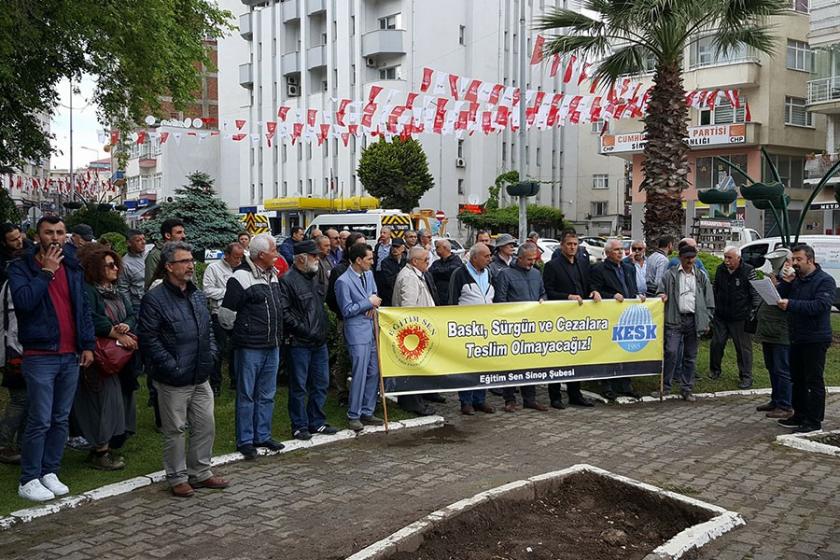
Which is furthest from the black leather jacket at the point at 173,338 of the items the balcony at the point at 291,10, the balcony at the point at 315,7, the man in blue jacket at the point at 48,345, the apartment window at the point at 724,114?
the balcony at the point at 291,10

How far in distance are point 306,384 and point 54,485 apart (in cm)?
267

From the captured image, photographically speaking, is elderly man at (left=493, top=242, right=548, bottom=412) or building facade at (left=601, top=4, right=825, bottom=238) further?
building facade at (left=601, top=4, right=825, bottom=238)

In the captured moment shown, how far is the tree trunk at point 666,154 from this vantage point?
55.6 ft

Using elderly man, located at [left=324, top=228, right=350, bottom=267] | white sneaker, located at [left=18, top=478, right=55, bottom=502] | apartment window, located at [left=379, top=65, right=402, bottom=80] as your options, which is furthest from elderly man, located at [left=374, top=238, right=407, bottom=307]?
apartment window, located at [left=379, top=65, right=402, bottom=80]

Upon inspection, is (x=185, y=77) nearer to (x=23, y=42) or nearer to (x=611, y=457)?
(x=23, y=42)

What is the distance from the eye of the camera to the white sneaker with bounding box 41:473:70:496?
6.20m

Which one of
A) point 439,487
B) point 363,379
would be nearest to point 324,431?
point 363,379

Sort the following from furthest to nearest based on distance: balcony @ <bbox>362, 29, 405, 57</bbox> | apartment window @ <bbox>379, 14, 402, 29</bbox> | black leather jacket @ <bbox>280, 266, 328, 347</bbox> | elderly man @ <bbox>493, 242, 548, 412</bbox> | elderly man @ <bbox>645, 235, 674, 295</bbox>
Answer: apartment window @ <bbox>379, 14, 402, 29</bbox>
balcony @ <bbox>362, 29, 405, 57</bbox>
elderly man @ <bbox>645, 235, 674, 295</bbox>
elderly man @ <bbox>493, 242, 548, 412</bbox>
black leather jacket @ <bbox>280, 266, 328, 347</bbox>

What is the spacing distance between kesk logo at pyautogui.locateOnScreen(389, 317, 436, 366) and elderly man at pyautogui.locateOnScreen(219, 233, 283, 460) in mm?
1646

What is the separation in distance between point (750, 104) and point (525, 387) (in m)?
38.3

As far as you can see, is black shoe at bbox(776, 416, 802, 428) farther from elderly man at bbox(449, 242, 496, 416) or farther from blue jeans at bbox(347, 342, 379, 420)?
blue jeans at bbox(347, 342, 379, 420)

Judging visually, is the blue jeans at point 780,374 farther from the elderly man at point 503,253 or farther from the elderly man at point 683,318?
the elderly man at point 503,253

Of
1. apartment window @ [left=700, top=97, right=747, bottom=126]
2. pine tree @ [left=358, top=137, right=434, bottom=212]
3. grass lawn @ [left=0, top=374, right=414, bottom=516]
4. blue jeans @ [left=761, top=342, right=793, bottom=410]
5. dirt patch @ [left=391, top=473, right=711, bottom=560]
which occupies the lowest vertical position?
dirt patch @ [left=391, top=473, right=711, bottom=560]

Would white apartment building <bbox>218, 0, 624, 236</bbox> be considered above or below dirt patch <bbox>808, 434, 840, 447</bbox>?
above
